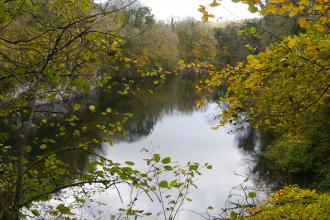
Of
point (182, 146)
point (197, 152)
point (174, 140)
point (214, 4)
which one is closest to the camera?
point (214, 4)

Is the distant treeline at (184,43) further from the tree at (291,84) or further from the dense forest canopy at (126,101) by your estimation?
the tree at (291,84)

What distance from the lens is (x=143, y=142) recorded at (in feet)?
84.8

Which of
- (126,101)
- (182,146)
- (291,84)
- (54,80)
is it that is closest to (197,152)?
A: (182,146)

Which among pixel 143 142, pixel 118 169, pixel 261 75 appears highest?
pixel 143 142

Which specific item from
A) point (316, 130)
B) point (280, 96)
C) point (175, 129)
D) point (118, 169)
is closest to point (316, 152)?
point (316, 130)

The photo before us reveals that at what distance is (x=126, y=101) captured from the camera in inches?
1564

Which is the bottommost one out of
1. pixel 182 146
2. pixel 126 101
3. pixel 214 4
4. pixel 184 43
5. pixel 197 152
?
pixel 214 4

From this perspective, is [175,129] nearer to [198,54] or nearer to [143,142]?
[143,142]

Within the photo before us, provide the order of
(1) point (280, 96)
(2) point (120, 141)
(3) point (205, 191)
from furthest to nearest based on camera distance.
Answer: (2) point (120, 141) < (3) point (205, 191) < (1) point (280, 96)

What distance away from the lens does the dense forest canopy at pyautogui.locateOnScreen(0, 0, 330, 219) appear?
10.9 ft

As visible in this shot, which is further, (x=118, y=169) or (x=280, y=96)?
(x=280, y=96)

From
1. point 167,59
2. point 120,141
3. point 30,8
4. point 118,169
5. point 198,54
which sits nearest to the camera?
point 118,169

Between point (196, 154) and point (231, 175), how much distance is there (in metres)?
4.42

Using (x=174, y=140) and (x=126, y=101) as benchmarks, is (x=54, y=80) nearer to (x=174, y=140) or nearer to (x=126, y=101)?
(x=174, y=140)
